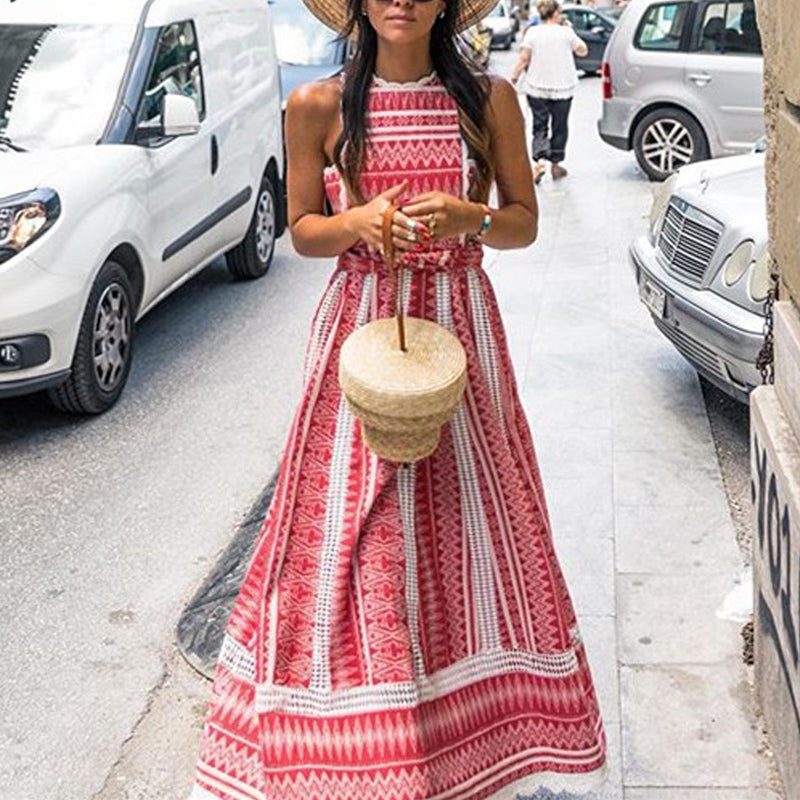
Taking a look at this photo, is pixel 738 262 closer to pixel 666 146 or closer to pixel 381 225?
pixel 381 225

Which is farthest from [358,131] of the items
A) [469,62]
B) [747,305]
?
[747,305]

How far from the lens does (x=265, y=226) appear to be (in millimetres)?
9148

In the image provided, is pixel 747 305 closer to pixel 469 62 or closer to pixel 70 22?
pixel 469 62

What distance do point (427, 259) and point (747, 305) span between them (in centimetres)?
283

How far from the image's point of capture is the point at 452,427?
9.82ft

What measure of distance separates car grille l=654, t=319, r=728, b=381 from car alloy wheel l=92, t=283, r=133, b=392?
241 centimetres

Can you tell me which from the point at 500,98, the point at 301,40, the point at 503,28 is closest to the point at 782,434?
the point at 500,98

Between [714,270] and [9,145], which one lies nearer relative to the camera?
[714,270]

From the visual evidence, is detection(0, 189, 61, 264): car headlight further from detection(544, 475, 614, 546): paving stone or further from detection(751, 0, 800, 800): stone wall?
detection(751, 0, 800, 800): stone wall

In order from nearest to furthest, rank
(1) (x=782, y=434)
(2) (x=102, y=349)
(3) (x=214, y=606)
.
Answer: (1) (x=782, y=434), (3) (x=214, y=606), (2) (x=102, y=349)

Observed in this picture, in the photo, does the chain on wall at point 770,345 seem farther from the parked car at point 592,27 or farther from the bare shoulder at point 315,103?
the parked car at point 592,27

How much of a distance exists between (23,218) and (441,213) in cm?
356

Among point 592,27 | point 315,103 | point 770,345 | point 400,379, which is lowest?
point 592,27

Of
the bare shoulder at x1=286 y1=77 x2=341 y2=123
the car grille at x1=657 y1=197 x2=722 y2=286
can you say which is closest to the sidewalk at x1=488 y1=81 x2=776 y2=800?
the car grille at x1=657 y1=197 x2=722 y2=286
